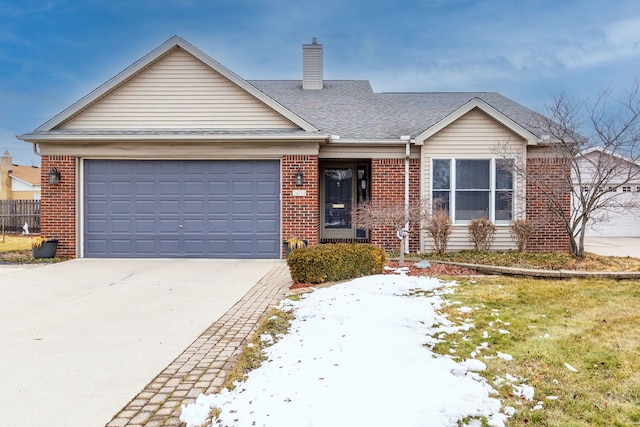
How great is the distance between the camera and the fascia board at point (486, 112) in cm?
1173

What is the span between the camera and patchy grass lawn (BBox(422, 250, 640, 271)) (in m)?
8.75

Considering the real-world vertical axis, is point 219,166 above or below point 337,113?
below

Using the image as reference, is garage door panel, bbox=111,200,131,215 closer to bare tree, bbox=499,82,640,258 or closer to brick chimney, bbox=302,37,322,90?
brick chimney, bbox=302,37,322,90

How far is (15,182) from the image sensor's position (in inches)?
1436

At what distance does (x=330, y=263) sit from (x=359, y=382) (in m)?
4.42

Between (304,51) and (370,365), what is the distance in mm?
15434

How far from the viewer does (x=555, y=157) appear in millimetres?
12062

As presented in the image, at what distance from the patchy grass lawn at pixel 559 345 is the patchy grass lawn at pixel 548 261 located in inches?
58.3

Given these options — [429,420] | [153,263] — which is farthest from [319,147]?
[429,420]

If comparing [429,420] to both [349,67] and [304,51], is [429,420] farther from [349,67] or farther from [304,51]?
[349,67]

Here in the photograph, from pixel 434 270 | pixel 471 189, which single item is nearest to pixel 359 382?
pixel 434 270

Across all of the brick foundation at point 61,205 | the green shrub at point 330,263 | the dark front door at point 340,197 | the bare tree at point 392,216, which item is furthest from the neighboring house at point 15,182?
the green shrub at point 330,263

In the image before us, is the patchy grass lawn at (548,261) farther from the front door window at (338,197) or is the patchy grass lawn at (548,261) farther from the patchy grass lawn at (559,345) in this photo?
the front door window at (338,197)

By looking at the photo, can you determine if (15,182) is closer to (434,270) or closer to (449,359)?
(434,270)
